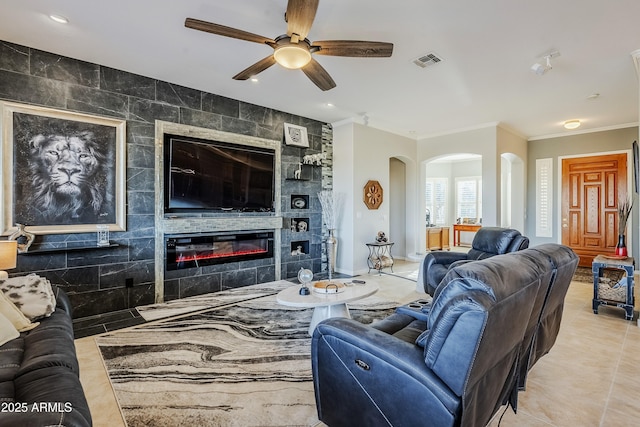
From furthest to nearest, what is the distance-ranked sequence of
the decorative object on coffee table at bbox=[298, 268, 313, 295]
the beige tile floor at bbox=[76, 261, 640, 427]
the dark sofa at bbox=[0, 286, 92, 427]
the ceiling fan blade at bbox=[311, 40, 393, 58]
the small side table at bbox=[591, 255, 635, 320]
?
1. the small side table at bbox=[591, 255, 635, 320]
2. the decorative object on coffee table at bbox=[298, 268, 313, 295]
3. the ceiling fan blade at bbox=[311, 40, 393, 58]
4. the beige tile floor at bbox=[76, 261, 640, 427]
5. the dark sofa at bbox=[0, 286, 92, 427]

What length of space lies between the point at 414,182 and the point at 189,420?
6.34 meters

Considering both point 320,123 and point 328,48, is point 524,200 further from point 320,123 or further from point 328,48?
point 328,48

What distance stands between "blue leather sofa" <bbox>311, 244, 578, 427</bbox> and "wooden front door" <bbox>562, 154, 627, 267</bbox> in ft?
20.2

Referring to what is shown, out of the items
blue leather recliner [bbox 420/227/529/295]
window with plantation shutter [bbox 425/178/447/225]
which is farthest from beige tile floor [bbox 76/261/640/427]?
window with plantation shutter [bbox 425/178/447/225]

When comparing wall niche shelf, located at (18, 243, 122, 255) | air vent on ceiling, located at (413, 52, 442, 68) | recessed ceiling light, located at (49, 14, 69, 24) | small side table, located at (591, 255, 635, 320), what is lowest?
small side table, located at (591, 255, 635, 320)

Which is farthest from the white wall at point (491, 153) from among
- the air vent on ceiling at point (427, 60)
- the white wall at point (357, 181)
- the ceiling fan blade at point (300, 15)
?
the ceiling fan blade at point (300, 15)

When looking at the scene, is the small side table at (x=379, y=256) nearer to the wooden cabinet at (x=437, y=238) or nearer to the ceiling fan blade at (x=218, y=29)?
the wooden cabinet at (x=437, y=238)

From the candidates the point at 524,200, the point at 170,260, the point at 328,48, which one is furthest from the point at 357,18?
the point at 524,200

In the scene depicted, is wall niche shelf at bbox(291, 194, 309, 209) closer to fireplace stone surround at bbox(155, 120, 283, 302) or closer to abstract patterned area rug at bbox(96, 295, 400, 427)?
fireplace stone surround at bbox(155, 120, 283, 302)

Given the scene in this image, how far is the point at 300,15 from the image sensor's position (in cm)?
218

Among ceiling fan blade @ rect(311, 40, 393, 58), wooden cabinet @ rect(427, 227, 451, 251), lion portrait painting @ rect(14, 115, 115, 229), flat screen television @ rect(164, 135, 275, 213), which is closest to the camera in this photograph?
ceiling fan blade @ rect(311, 40, 393, 58)

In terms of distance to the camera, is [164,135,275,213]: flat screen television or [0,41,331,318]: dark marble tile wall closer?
[0,41,331,318]: dark marble tile wall

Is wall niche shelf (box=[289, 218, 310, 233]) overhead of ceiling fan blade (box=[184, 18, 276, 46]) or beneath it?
beneath

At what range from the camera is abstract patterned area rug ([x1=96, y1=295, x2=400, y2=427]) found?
1.91m
